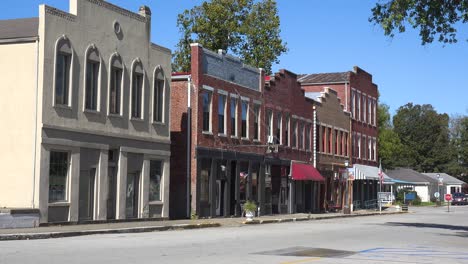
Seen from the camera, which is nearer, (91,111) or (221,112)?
(91,111)

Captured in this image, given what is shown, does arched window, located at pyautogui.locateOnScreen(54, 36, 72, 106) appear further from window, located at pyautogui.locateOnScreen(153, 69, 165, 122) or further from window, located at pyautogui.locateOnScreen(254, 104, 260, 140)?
window, located at pyautogui.locateOnScreen(254, 104, 260, 140)

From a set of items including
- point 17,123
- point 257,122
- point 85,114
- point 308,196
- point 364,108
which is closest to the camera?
point 17,123

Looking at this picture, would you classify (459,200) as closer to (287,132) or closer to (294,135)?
(294,135)

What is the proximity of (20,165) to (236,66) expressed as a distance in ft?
58.7

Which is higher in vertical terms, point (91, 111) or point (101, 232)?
Result: point (91, 111)

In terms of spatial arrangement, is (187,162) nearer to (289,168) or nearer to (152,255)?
(289,168)

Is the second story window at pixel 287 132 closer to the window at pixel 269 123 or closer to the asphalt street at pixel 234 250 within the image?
the window at pixel 269 123

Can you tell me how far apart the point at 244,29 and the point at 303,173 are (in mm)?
15433

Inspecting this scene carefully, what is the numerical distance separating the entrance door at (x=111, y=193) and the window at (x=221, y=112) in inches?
403

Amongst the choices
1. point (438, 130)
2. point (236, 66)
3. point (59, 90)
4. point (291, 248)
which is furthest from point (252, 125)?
point (438, 130)

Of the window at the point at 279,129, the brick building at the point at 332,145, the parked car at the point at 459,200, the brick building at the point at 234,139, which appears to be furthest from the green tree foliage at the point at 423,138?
the window at the point at 279,129

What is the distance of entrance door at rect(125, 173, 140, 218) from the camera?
31078 mm

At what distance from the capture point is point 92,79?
28734mm

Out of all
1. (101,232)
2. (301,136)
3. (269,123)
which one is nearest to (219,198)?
Answer: (269,123)
